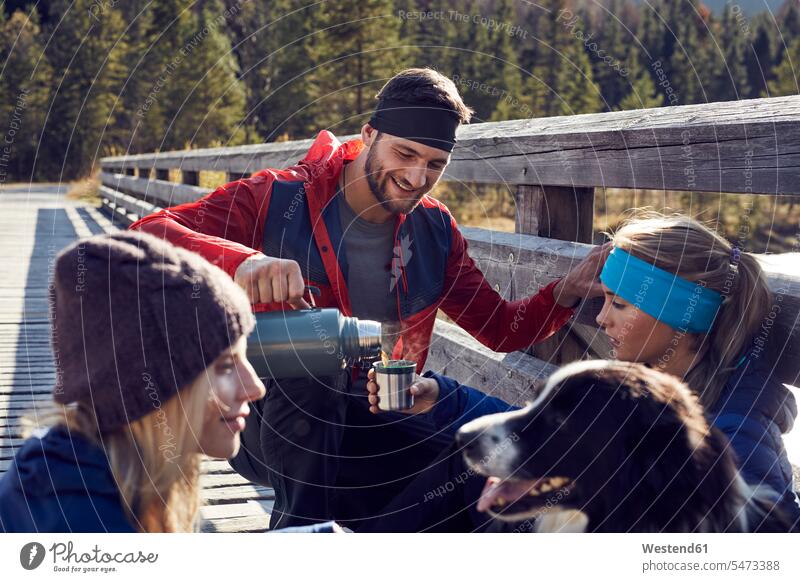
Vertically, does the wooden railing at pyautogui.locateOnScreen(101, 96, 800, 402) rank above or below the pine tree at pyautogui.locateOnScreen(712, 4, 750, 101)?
below

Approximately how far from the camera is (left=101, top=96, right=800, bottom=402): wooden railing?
240 cm

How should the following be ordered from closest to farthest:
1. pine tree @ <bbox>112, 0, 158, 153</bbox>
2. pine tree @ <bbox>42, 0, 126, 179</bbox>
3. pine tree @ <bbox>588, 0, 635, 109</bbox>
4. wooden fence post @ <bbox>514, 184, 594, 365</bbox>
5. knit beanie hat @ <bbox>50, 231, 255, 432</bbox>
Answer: knit beanie hat @ <bbox>50, 231, 255, 432</bbox> → wooden fence post @ <bbox>514, 184, 594, 365</bbox> → pine tree @ <bbox>42, 0, 126, 179</bbox> → pine tree @ <bbox>112, 0, 158, 153</bbox> → pine tree @ <bbox>588, 0, 635, 109</bbox>

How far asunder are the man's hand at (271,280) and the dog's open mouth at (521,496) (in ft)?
2.41

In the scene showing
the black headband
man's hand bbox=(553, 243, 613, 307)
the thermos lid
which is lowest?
the thermos lid

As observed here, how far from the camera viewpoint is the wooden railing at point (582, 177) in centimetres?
A: 240

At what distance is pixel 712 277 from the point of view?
104 inches

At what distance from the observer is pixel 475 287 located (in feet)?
12.0

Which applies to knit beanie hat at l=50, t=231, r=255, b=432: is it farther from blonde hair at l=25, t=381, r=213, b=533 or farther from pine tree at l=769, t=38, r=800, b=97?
pine tree at l=769, t=38, r=800, b=97

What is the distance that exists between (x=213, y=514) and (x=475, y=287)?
1263 mm

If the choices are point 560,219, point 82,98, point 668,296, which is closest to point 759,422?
point 668,296

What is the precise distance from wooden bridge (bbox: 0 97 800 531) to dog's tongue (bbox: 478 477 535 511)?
2.25 feet

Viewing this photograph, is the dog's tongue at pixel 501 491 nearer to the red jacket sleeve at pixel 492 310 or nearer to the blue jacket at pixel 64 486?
the red jacket sleeve at pixel 492 310

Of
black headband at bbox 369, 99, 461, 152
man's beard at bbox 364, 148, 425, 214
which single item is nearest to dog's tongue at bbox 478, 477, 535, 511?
man's beard at bbox 364, 148, 425, 214
